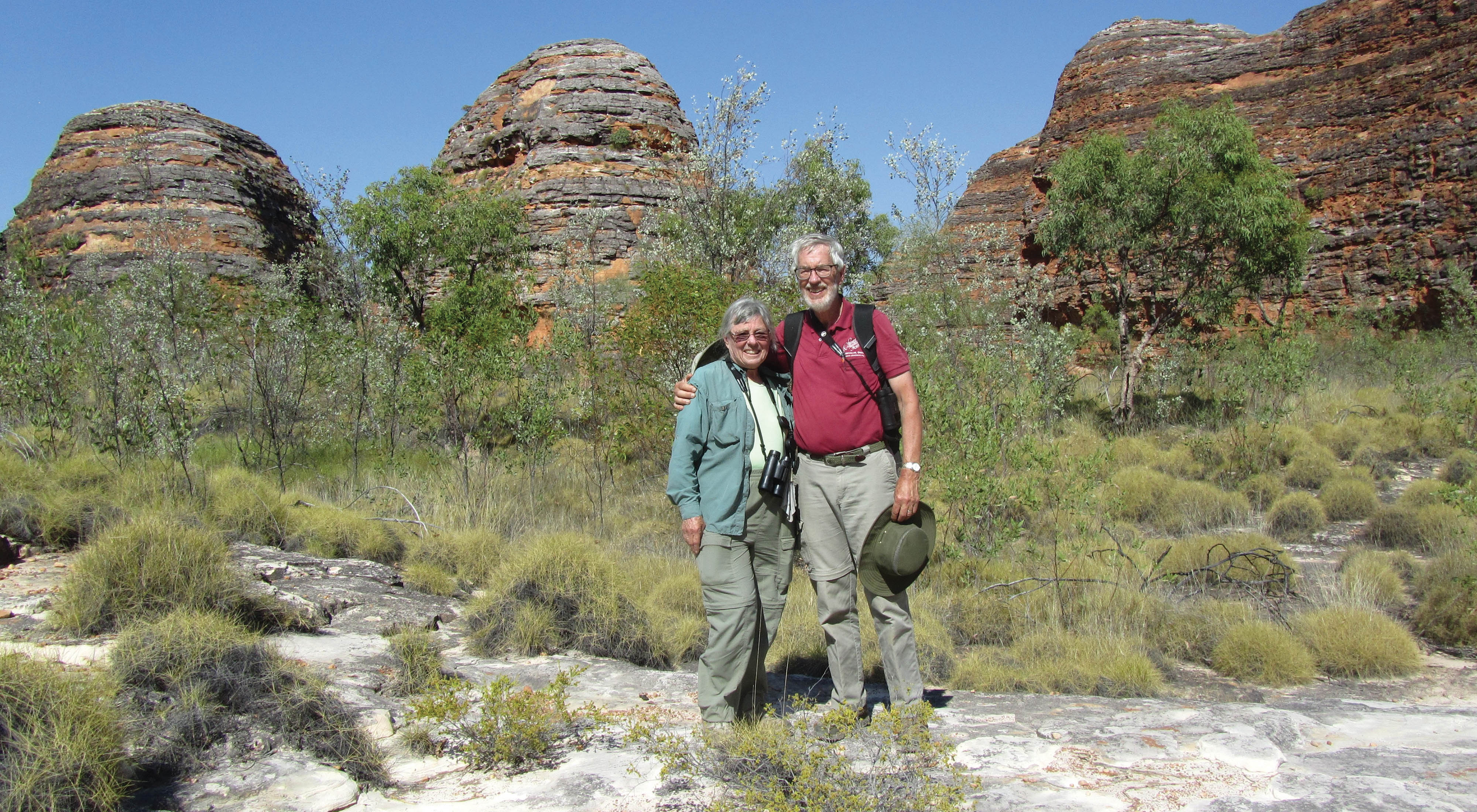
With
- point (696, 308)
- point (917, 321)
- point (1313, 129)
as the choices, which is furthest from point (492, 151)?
point (1313, 129)

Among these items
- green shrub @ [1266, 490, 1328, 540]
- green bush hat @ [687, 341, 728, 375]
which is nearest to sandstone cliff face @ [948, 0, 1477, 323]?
green shrub @ [1266, 490, 1328, 540]

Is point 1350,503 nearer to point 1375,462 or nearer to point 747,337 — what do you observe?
point 1375,462

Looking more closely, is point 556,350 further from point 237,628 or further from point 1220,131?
point 1220,131

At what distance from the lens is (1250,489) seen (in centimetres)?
937

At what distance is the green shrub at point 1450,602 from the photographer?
5145 millimetres

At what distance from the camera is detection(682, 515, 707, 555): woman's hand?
10.2 feet

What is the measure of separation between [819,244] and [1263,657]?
144 inches

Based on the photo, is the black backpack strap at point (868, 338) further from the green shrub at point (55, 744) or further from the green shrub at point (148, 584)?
the green shrub at point (148, 584)

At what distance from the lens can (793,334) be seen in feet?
11.4

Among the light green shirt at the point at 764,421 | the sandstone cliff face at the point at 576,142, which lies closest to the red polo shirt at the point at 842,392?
the light green shirt at the point at 764,421

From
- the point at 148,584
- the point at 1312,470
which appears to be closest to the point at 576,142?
the point at 1312,470

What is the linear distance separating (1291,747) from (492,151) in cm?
2548

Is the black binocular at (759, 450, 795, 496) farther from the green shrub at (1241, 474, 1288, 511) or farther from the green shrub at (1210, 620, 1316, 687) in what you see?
the green shrub at (1241, 474, 1288, 511)

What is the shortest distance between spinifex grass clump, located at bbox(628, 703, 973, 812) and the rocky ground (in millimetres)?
111
